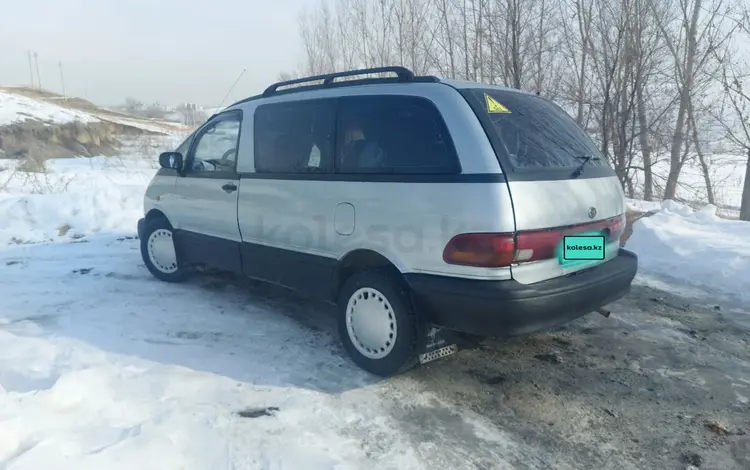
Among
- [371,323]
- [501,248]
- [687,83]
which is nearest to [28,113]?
[687,83]

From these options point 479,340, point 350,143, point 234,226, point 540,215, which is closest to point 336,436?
point 479,340

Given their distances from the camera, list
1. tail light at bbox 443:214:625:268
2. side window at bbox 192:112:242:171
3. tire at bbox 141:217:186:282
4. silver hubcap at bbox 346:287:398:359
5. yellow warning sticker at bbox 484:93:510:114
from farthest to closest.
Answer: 1. tire at bbox 141:217:186:282
2. side window at bbox 192:112:242:171
3. silver hubcap at bbox 346:287:398:359
4. yellow warning sticker at bbox 484:93:510:114
5. tail light at bbox 443:214:625:268

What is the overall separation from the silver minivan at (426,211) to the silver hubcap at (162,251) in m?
1.48

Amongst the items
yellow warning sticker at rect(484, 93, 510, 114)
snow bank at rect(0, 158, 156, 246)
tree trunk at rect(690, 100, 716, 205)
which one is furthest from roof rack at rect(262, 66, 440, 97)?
tree trunk at rect(690, 100, 716, 205)

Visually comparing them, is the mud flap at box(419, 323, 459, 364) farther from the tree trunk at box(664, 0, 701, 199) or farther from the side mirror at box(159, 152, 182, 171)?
the tree trunk at box(664, 0, 701, 199)

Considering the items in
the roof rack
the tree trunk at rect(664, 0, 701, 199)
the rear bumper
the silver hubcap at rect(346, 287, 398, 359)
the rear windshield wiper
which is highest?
the tree trunk at rect(664, 0, 701, 199)

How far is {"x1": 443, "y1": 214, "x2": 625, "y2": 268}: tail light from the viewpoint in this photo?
2.98m

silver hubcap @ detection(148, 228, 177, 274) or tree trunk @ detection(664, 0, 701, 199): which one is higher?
tree trunk @ detection(664, 0, 701, 199)

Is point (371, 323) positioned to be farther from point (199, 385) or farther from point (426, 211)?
point (199, 385)

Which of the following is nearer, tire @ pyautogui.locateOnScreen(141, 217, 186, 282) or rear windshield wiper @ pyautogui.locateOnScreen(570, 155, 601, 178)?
rear windshield wiper @ pyautogui.locateOnScreen(570, 155, 601, 178)

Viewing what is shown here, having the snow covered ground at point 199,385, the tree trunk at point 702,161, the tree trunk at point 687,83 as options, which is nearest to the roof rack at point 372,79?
the snow covered ground at point 199,385

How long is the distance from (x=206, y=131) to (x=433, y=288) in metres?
3.08

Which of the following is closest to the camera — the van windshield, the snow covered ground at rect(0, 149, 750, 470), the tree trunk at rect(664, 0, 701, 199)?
the snow covered ground at rect(0, 149, 750, 470)

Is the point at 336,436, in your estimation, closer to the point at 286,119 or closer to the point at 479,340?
the point at 479,340
